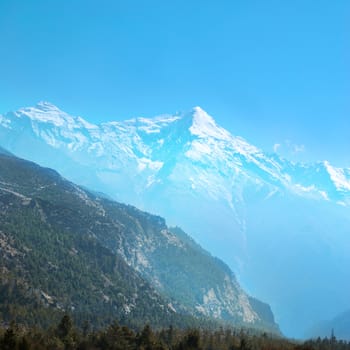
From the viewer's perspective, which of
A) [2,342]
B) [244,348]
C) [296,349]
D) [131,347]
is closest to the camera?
[2,342]

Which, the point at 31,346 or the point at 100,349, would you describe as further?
the point at 100,349

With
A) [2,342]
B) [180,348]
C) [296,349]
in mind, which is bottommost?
[2,342]

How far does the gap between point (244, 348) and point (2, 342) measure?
267 feet

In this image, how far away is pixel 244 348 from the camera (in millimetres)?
161000

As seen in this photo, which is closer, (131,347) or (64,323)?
(131,347)

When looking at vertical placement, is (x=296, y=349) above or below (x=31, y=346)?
above

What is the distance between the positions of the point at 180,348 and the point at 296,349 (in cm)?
3853

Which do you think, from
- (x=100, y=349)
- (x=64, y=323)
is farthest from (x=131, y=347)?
(x=64, y=323)

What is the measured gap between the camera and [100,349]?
14212 cm

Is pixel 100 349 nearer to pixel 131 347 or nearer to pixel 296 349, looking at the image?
pixel 131 347

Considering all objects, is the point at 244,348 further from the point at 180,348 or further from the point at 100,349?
the point at 100,349

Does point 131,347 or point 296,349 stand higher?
point 296,349

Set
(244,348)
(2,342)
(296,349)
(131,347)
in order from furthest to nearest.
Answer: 1. (244,348)
2. (131,347)
3. (296,349)
4. (2,342)

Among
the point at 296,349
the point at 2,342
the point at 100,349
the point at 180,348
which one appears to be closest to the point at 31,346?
the point at 2,342
